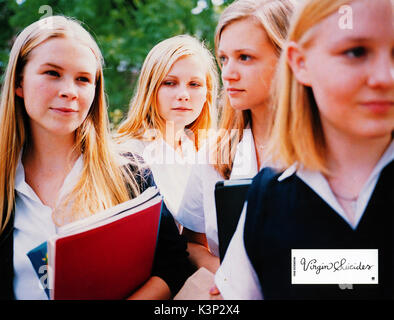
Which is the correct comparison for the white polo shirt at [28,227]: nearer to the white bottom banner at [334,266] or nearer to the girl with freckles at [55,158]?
the girl with freckles at [55,158]

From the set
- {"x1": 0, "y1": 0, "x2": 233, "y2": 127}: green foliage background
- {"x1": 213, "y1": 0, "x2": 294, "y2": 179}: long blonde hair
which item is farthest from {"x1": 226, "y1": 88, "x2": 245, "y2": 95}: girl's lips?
{"x1": 0, "y1": 0, "x2": 233, "y2": 127}: green foliage background

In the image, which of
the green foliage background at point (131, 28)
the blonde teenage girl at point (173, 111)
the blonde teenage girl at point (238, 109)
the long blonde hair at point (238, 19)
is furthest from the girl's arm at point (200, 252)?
the green foliage background at point (131, 28)

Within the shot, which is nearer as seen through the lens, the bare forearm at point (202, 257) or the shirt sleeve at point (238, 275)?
the shirt sleeve at point (238, 275)

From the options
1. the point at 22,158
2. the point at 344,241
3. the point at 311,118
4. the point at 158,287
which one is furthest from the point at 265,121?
the point at 22,158

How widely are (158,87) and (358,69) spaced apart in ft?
3.13

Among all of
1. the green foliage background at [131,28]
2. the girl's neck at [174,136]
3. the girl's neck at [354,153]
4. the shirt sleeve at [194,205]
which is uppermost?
the green foliage background at [131,28]

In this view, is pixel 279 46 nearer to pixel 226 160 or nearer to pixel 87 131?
pixel 226 160

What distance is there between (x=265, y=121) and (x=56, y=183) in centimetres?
62

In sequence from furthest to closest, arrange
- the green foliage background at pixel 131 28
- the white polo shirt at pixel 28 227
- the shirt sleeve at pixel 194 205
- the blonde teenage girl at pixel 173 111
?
the green foliage background at pixel 131 28, the blonde teenage girl at pixel 173 111, the shirt sleeve at pixel 194 205, the white polo shirt at pixel 28 227

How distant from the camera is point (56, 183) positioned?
113cm

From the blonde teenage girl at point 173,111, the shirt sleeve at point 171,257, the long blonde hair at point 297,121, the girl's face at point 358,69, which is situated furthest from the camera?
the blonde teenage girl at point 173,111

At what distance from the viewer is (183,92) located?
147 centimetres

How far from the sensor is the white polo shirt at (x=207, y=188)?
1.13 m

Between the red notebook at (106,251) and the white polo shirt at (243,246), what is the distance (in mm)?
218
